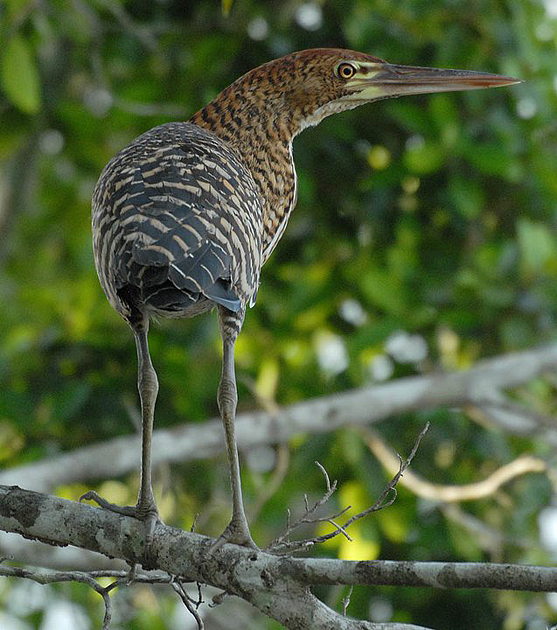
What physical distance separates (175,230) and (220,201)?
0.77ft

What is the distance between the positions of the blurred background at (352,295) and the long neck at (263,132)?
1486 millimetres

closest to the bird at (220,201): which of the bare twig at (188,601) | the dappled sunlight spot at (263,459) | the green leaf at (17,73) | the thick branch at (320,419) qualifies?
the bare twig at (188,601)

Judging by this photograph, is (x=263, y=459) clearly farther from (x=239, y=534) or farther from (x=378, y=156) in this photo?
(x=239, y=534)

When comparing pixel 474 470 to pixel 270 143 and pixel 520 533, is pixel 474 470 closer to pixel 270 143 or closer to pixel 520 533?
pixel 520 533

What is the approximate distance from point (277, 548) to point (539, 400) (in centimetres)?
340

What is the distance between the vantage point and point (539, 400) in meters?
5.48

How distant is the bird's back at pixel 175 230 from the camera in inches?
95.1

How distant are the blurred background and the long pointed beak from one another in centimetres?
150

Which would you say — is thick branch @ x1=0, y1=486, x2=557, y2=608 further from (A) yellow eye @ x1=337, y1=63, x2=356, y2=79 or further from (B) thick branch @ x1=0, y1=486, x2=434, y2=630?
(A) yellow eye @ x1=337, y1=63, x2=356, y2=79

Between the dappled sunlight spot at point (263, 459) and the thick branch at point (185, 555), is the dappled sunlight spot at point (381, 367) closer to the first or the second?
the dappled sunlight spot at point (263, 459)

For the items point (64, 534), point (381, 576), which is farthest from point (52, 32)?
point (381, 576)

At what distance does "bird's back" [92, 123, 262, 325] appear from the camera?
2416 millimetres

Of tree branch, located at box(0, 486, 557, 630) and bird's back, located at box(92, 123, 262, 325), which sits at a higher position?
bird's back, located at box(92, 123, 262, 325)

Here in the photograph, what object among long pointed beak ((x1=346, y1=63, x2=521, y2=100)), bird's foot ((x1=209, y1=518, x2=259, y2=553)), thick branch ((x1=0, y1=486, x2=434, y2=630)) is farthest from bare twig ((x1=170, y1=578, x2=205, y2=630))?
long pointed beak ((x1=346, y1=63, x2=521, y2=100))
